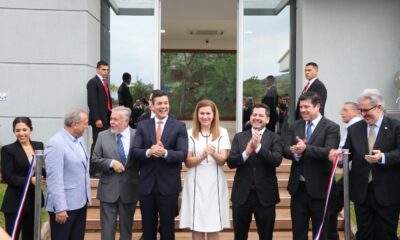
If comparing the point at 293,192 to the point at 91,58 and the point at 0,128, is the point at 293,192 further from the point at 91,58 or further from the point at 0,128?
the point at 0,128

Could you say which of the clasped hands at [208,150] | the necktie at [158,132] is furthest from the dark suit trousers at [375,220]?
the necktie at [158,132]

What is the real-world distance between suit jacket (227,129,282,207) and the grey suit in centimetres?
107

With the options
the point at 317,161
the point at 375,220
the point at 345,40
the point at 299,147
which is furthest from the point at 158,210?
the point at 345,40

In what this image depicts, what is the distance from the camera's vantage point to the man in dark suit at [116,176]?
489cm

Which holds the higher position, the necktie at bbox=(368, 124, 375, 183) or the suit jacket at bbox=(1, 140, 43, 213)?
the necktie at bbox=(368, 124, 375, 183)

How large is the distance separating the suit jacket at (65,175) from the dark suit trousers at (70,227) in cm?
7

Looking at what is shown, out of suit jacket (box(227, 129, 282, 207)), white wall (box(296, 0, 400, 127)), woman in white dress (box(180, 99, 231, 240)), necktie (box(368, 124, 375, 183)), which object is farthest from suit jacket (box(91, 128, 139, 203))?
white wall (box(296, 0, 400, 127))

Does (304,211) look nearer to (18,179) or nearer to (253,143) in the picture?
(253,143)

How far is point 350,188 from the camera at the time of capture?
457cm

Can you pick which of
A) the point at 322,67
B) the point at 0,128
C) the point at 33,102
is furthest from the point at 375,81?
the point at 0,128

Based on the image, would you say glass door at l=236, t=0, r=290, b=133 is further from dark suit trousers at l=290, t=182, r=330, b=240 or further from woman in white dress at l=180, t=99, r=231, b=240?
dark suit trousers at l=290, t=182, r=330, b=240

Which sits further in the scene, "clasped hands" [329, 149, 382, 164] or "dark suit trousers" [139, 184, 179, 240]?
"dark suit trousers" [139, 184, 179, 240]

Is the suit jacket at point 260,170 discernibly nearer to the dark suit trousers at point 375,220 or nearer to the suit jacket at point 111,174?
the dark suit trousers at point 375,220

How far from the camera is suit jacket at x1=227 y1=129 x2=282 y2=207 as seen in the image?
4.65 meters
